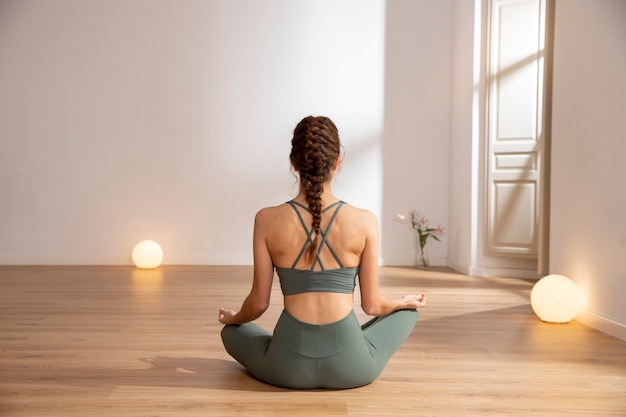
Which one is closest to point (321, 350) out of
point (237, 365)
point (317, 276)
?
point (317, 276)

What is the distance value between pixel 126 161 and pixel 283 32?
2.04 m

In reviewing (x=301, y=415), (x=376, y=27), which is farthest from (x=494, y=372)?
(x=376, y=27)

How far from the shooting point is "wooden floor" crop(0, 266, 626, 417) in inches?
85.5

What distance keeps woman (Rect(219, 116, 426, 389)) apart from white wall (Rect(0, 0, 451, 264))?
166 inches

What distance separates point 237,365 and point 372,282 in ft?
2.52

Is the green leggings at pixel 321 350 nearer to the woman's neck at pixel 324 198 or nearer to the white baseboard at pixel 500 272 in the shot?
the woman's neck at pixel 324 198

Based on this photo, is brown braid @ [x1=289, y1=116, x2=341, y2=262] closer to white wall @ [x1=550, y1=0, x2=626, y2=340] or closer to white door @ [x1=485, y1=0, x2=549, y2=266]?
white wall @ [x1=550, y1=0, x2=626, y2=340]

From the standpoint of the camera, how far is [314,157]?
2.14 meters

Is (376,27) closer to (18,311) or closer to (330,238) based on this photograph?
(18,311)

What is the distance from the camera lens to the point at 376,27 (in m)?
6.46

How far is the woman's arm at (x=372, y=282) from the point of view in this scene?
2246mm

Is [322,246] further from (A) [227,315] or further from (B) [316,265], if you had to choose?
(A) [227,315]

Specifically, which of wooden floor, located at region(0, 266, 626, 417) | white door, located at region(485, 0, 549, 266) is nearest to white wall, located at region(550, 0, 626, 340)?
wooden floor, located at region(0, 266, 626, 417)

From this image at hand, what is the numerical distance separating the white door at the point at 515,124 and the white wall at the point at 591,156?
1.34 metres
